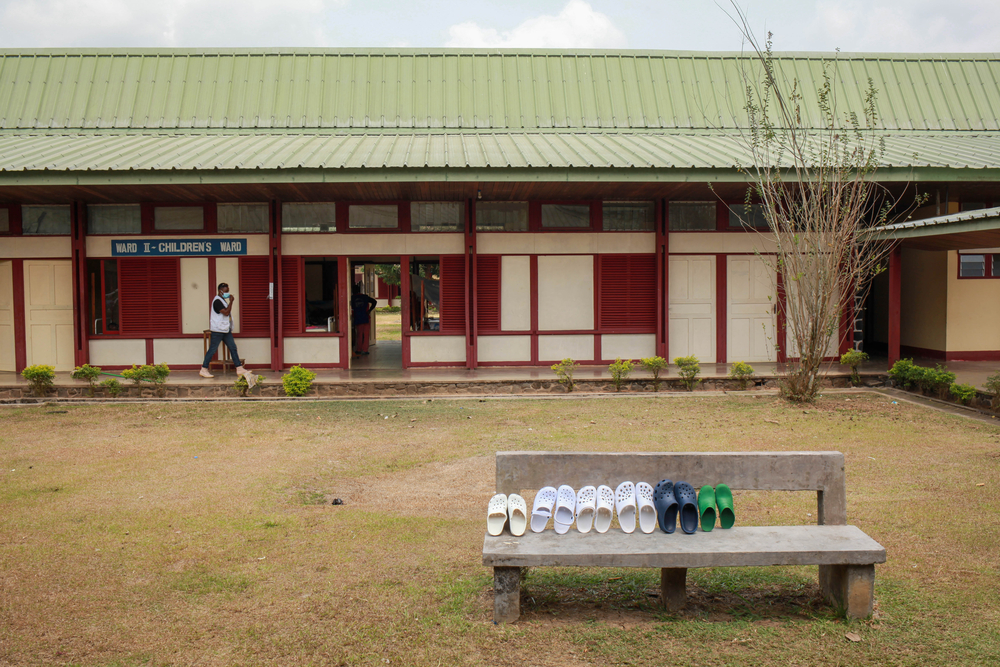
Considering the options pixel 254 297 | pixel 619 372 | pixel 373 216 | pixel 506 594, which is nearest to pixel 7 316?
pixel 254 297

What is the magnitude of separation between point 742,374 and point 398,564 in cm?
838

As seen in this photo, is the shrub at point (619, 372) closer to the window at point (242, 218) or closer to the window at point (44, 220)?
the window at point (242, 218)

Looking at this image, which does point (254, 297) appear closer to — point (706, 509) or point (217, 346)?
point (217, 346)

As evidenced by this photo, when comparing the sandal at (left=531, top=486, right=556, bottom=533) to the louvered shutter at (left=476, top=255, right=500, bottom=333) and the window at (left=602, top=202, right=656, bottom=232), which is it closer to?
the louvered shutter at (left=476, top=255, right=500, bottom=333)

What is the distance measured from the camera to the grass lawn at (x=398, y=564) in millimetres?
3355

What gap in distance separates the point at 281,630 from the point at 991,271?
14.3 metres

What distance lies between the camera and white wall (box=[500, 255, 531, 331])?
1323 centimetres

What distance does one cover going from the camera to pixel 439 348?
43.6 ft

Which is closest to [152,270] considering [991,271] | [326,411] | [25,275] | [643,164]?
[25,275]

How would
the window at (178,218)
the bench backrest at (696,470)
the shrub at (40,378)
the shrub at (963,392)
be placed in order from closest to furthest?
the bench backrest at (696,470) < the shrub at (963,392) < the shrub at (40,378) < the window at (178,218)

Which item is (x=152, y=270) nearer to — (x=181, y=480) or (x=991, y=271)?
(x=181, y=480)

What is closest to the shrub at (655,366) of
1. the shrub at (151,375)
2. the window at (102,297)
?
the shrub at (151,375)

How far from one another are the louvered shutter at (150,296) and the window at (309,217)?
2.07m

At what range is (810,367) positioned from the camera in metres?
10.0
